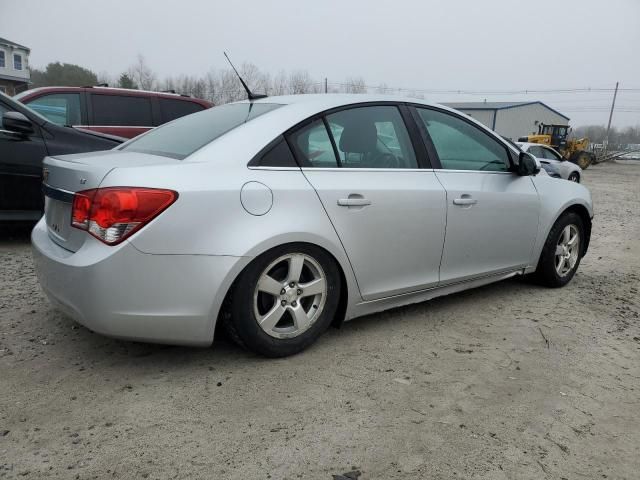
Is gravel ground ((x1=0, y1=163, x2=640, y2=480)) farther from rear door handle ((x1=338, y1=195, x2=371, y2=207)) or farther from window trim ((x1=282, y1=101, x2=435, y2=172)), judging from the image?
window trim ((x1=282, y1=101, x2=435, y2=172))

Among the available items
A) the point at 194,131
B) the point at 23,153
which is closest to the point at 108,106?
the point at 23,153

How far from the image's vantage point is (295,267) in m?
2.79

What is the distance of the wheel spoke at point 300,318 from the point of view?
2.84 m

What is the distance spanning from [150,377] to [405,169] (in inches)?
77.9

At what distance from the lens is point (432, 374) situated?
9.20ft

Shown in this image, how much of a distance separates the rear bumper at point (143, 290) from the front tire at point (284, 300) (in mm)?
126

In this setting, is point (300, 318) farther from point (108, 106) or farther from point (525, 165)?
point (108, 106)

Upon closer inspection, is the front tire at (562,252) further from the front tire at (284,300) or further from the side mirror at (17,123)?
the side mirror at (17,123)

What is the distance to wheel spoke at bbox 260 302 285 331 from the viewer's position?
2744 millimetres

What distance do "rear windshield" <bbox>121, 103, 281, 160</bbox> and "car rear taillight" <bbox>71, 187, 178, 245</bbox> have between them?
371mm

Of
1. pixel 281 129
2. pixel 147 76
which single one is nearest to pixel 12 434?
pixel 281 129

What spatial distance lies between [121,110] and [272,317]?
6.45m

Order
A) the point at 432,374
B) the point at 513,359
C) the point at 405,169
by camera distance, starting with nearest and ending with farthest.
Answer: the point at 432,374 → the point at 513,359 → the point at 405,169

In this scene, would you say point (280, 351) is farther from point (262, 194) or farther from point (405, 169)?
point (405, 169)
